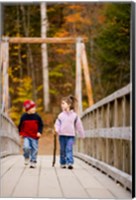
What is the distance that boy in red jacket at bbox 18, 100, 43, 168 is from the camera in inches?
223

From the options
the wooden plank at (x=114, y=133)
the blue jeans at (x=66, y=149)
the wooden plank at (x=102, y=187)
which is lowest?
the wooden plank at (x=102, y=187)

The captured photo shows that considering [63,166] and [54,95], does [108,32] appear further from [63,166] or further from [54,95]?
[54,95]

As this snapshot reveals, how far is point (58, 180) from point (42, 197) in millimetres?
927

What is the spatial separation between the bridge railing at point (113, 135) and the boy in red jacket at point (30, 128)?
57 cm

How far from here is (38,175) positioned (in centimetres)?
464

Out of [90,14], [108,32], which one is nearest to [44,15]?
[90,14]

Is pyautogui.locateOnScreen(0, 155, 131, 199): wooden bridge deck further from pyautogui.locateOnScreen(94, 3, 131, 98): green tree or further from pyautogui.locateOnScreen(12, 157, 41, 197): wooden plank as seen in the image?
pyautogui.locateOnScreen(94, 3, 131, 98): green tree

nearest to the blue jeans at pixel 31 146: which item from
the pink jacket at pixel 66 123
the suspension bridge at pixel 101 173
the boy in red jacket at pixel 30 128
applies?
the boy in red jacket at pixel 30 128

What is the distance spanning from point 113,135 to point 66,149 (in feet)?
4.45

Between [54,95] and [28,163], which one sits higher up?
[54,95]

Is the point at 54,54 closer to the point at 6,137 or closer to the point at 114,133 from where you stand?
the point at 6,137

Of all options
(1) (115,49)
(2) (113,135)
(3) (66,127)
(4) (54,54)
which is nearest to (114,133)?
(2) (113,135)

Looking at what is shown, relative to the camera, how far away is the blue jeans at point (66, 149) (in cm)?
576

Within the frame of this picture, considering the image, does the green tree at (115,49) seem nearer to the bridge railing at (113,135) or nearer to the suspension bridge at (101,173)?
the bridge railing at (113,135)
